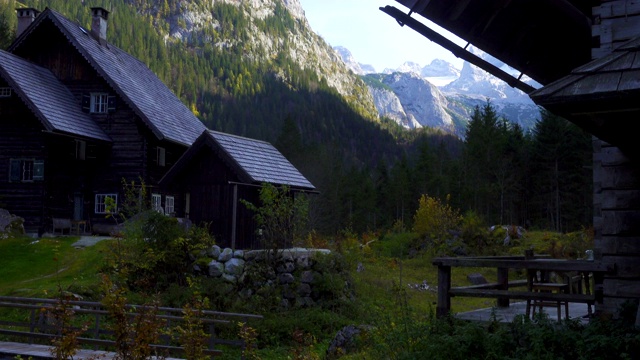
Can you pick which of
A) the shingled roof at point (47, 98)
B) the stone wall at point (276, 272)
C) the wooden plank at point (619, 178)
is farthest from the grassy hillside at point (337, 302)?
the shingled roof at point (47, 98)

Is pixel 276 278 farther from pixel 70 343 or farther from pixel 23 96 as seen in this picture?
pixel 23 96

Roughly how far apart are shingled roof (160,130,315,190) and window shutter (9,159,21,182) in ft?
35.3

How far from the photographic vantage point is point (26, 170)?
31297 mm

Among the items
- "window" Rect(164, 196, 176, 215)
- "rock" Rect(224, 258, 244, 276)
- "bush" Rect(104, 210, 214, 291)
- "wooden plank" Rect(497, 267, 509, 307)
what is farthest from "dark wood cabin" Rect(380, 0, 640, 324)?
"window" Rect(164, 196, 176, 215)

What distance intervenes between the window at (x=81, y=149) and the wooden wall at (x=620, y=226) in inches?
1149

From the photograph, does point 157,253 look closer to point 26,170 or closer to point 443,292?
point 443,292

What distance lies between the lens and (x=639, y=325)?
6656mm

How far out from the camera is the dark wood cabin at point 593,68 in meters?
5.69

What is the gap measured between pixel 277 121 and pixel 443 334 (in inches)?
5044

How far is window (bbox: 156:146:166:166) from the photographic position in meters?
34.8

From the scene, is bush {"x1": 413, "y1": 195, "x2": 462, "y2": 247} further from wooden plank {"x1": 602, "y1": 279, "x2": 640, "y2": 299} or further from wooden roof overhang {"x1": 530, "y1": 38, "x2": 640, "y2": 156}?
wooden roof overhang {"x1": 530, "y1": 38, "x2": 640, "y2": 156}

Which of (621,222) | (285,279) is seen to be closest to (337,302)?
(285,279)

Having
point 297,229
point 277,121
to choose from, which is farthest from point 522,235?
point 277,121

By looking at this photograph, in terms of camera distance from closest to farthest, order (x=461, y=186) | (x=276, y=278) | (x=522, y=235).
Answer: (x=276, y=278) < (x=522, y=235) < (x=461, y=186)
